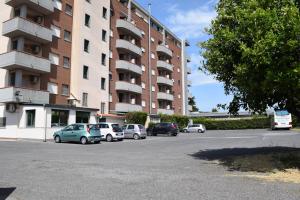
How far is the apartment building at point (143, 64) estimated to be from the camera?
51531 mm

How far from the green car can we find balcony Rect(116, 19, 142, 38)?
82.3 ft

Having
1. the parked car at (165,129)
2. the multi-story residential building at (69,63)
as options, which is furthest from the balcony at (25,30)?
the parked car at (165,129)

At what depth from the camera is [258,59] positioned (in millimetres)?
11461

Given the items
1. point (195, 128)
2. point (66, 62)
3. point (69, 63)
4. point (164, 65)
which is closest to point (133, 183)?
point (66, 62)

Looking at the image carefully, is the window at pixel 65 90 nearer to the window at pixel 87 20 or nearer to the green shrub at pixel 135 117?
the window at pixel 87 20

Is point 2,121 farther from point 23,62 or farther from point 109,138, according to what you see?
point 109,138

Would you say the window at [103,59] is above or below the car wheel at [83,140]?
above

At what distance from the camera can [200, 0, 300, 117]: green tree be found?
11188 millimetres

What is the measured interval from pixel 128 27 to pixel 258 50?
43.2 m

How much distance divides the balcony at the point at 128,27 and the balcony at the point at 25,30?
16.6 metres

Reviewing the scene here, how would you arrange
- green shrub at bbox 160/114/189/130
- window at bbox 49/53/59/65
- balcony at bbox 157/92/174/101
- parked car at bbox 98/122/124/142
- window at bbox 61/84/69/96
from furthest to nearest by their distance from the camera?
1. balcony at bbox 157/92/174/101
2. green shrub at bbox 160/114/189/130
3. window at bbox 61/84/69/96
4. window at bbox 49/53/59/65
5. parked car at bbox 98/122/124/142

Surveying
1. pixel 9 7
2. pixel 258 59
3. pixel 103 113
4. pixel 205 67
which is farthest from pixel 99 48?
pixel 258 59

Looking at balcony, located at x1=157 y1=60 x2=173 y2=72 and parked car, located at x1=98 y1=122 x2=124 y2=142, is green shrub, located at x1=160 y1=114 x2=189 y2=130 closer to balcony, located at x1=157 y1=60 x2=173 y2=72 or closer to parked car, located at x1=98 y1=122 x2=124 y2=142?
balcony, located at x1=157 y1=60 x2=173 y2=72

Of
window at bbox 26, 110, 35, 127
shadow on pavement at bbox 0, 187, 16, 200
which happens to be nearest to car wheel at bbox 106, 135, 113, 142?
window at bbox 26, 110, 35, 127
